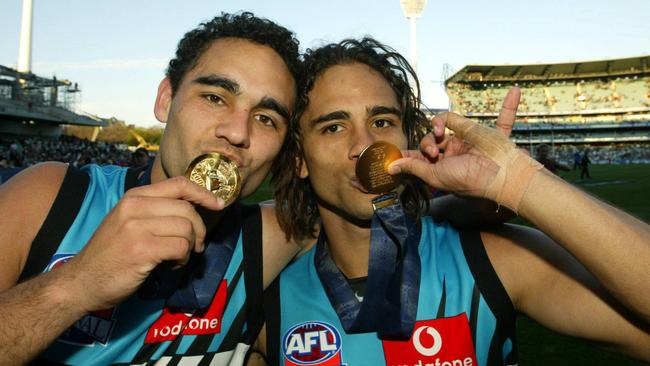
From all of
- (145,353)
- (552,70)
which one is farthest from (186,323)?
(552,70)

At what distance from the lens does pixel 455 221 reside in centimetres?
284

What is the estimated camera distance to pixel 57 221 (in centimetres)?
237

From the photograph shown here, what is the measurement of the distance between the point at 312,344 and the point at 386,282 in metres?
0.53

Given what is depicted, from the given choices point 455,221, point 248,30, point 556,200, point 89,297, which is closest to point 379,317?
point 455,221

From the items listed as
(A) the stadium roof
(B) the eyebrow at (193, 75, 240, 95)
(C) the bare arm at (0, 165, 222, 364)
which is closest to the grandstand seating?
(A) the stadium roof

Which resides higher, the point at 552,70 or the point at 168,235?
the point at 552,70

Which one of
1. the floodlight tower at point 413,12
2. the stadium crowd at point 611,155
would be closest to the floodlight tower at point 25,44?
the floodlight tower at point 413,12

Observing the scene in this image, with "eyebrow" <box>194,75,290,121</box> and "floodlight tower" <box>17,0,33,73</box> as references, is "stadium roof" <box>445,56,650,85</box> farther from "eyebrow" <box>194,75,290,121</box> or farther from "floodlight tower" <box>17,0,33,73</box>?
"eyebrow" <box>194,75,290,121</box>

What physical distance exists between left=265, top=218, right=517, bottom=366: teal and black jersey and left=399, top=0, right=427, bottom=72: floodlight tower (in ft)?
217

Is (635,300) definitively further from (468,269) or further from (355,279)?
(355,279)

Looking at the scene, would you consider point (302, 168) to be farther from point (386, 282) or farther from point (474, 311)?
point (474, 311)

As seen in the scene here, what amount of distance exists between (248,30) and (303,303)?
67.2 inches

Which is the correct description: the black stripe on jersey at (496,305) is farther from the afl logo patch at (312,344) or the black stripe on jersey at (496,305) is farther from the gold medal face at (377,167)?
the afl logo patch at (312,344)

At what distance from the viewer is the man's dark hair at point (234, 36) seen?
9.87ft
